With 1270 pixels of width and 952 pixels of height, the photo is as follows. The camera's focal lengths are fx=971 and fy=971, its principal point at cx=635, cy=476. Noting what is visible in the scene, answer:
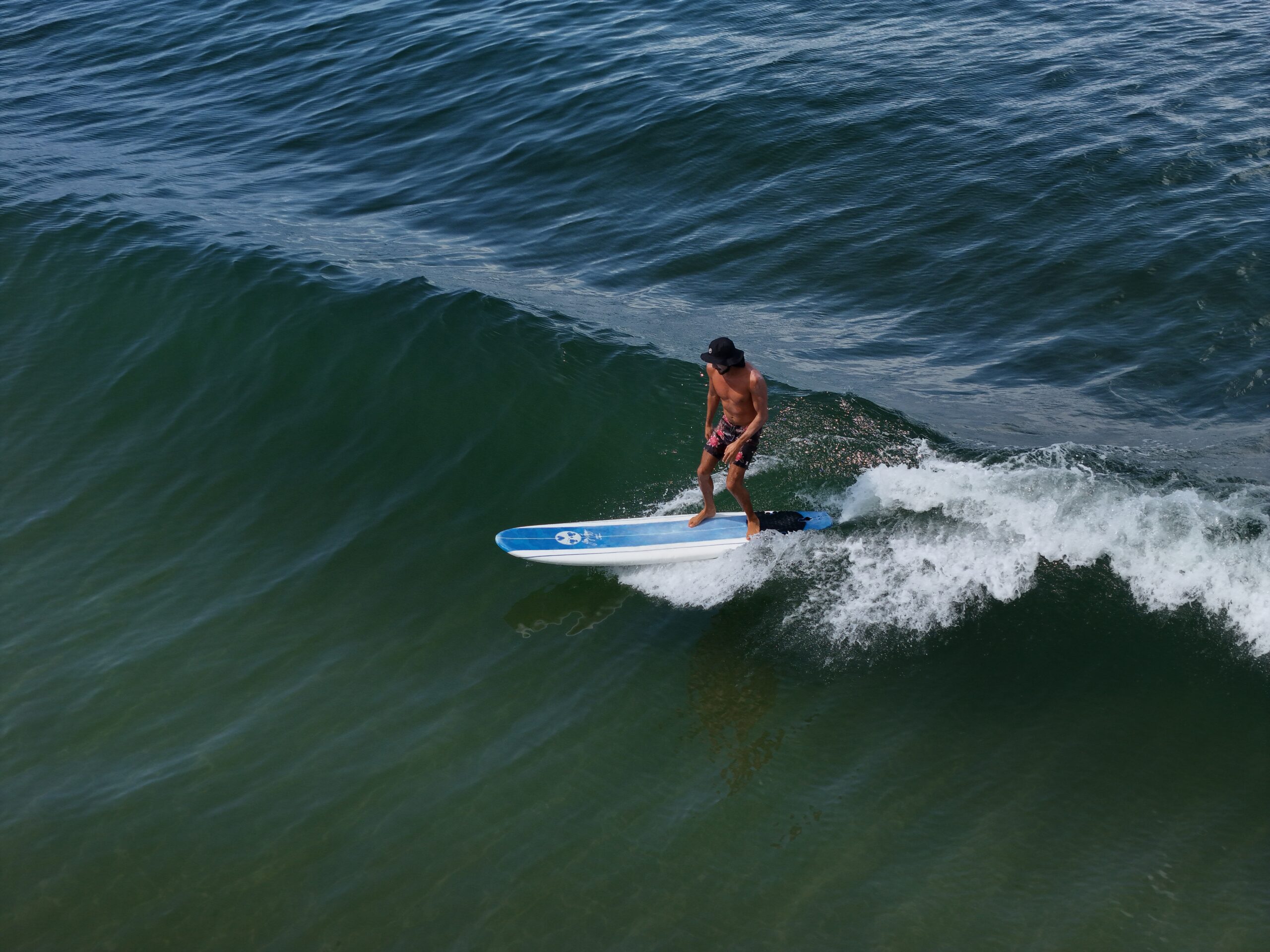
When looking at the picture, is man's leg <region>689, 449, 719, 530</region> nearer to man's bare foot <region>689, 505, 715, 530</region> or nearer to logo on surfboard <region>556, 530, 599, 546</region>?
man's bare foot <region>689, 505, 715, 530</region>

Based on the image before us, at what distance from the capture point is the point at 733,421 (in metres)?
8.89

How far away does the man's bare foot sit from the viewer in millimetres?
9391

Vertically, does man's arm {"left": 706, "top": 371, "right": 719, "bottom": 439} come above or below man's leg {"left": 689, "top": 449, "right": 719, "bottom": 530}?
above

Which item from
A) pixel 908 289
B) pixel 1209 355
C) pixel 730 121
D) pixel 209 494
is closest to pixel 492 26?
pixel 730 121

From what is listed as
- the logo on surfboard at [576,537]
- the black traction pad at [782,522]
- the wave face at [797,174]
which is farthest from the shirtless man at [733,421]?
the wave face at [797,174]

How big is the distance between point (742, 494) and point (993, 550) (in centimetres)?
238

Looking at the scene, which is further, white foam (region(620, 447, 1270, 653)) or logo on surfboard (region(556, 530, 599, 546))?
logo on surfboard (region(556, 530, 599, 546))

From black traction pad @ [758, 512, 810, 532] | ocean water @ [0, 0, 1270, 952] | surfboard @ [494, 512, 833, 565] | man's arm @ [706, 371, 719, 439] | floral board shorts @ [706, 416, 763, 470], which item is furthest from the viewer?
black traction pad @ [758, 512, 810, 532]

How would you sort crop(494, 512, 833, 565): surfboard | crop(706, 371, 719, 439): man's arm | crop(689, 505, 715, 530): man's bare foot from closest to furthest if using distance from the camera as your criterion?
crop(706, 371, 719, 439): man's arm → crop(494, 512, 833, 565): surfboard → crop(689, 505, 715, 530): man's bare foot

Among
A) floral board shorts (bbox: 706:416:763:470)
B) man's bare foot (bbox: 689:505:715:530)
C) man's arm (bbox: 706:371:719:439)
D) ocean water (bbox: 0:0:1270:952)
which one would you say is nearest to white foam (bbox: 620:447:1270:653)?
ocean water (bbox: 0:0:1270:952)

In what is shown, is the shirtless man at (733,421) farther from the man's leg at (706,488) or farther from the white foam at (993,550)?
the white foam at (993,550)

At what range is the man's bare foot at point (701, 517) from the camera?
9.39 meters

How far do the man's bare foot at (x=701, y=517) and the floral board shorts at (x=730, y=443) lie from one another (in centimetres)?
56

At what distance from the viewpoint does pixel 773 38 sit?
21078 mm
